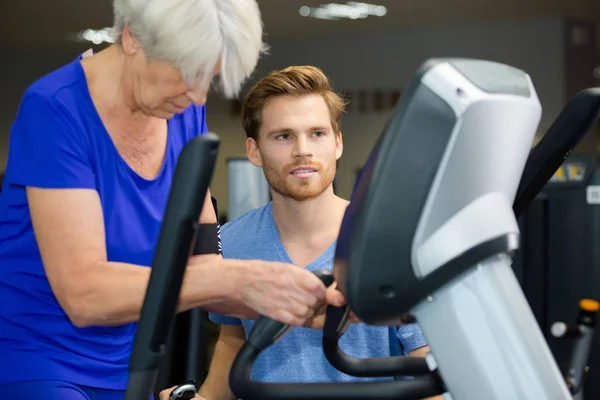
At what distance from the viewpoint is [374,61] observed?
37.2ft

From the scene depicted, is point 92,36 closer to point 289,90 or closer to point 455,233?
point 289,90

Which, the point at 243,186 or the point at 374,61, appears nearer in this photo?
the point at 243,186

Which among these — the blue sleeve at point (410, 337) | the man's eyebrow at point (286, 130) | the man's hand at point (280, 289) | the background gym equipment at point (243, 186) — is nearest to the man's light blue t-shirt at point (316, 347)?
the blue sleeve at point (410, 337)

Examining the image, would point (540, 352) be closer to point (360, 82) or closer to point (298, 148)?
point (298, 148)

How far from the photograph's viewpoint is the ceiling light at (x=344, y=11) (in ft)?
32.0

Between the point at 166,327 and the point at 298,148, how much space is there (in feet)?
3.26

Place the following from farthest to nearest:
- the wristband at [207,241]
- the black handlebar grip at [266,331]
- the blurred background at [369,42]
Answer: the blurred background at [369,42] < the wristband at [207,241] < the black handlebar grip at [266,331]

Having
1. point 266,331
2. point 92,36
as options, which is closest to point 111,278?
point 266,331

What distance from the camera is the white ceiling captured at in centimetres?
955

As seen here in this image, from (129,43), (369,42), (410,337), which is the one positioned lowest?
(410,337)

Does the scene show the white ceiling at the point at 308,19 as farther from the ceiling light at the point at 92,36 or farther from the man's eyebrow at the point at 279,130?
the man's eyebrow at the point at 279,130

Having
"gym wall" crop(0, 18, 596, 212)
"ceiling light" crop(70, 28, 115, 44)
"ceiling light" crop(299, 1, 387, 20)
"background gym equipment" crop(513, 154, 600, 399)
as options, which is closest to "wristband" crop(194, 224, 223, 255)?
"background gym equipment" crop(513, 154, 600, 399)

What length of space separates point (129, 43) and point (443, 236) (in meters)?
0.58

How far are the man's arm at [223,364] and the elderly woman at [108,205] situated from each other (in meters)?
0.39
